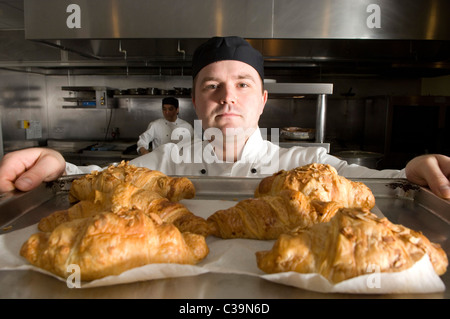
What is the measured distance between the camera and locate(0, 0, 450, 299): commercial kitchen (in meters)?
3.14

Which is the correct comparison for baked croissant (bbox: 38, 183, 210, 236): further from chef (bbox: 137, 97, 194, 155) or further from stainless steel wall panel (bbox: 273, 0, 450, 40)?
chef (bbox: 137, 97, 194, 155)

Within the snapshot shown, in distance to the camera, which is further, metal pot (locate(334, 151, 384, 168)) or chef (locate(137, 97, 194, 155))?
chef (locate(137, 97, 194, 155))

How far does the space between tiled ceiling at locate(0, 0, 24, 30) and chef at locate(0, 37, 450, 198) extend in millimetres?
Answer: 3549

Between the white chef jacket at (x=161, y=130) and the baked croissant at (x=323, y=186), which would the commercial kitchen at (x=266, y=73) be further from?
the white chef jacket at (x=161, y=130)

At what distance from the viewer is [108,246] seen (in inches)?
23.5

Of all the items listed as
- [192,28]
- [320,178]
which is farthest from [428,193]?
[192,28]

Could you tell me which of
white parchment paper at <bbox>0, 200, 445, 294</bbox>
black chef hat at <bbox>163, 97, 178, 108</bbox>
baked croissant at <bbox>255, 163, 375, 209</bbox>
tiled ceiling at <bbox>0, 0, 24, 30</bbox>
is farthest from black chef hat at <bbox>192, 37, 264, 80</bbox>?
tiled ceiling at <bbox>0, 0, 24, 30</bbox>

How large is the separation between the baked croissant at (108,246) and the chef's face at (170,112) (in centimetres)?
418

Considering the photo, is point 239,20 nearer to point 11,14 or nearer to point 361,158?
point 361,158

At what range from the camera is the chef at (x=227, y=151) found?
1.12 meters

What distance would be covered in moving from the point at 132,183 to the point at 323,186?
1.94 ft

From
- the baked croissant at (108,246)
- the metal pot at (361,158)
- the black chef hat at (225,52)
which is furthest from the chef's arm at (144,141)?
the baked croissant at (108,246)

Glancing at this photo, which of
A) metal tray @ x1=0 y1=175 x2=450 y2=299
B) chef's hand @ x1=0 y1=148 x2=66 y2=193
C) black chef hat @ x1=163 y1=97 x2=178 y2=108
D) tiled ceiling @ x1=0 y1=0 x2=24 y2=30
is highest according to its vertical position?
tiled ceiling @ x1=0 y1=0 x2=24 y2=30
